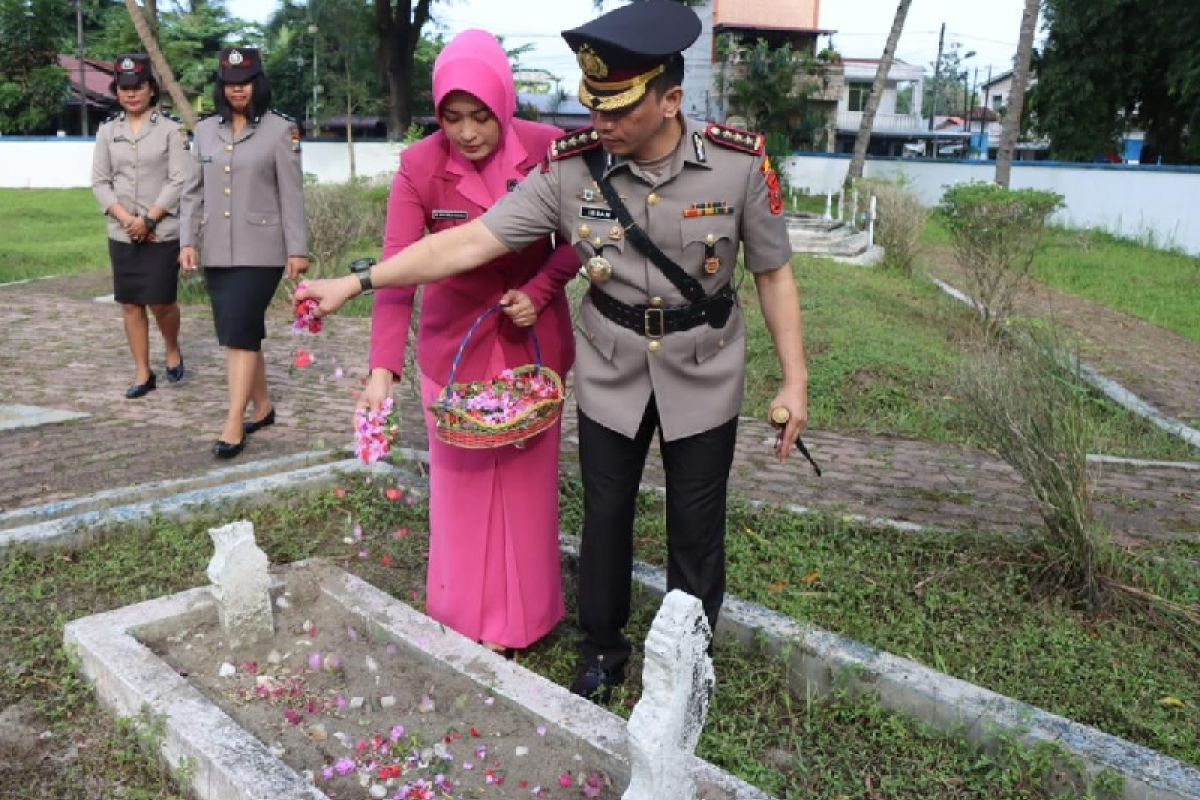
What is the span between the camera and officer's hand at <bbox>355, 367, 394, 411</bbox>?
314cm

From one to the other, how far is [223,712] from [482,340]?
1249 mm

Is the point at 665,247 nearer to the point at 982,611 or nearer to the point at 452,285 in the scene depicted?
the point at 452,285

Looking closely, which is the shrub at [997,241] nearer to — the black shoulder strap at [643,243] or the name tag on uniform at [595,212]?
the black shoulder strap at [643,243]

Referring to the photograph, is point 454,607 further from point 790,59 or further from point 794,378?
point 790,59

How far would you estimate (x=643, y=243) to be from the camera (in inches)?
108

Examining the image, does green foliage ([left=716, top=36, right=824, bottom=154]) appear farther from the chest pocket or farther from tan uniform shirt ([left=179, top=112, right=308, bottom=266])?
the chest pocket

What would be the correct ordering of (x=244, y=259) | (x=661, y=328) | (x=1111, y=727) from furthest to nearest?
(x=244, y=259), (x=1111, y=727), (x=661, y=328)

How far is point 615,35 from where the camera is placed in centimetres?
248

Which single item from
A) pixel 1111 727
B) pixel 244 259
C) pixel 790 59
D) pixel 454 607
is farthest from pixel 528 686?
pixel 790 59

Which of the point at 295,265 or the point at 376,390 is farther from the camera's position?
the point at 295,265

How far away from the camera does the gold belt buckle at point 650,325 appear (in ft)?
9.25

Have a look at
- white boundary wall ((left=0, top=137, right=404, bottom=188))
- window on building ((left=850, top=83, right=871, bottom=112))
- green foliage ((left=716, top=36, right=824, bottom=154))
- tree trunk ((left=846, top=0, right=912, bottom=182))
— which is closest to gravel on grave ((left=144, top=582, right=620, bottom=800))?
tree trunk ((left=846, top=0, right=912, bottom=182))

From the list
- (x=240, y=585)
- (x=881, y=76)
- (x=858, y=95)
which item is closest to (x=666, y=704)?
(x=240, y=585)

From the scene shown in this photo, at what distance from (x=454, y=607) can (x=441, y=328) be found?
0.88 m
